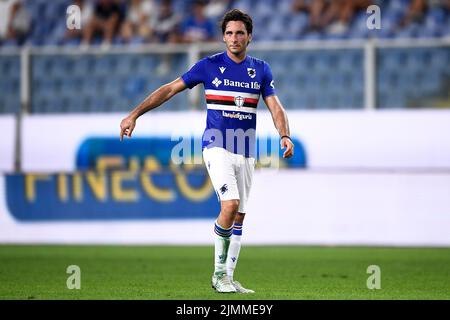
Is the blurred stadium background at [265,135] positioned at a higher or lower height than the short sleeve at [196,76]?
lower

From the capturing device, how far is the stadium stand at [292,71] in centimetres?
1672

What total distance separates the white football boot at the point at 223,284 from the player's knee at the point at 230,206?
0.58 meters

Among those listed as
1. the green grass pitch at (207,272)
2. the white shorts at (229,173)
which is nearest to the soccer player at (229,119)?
the white shorts at (229,173)

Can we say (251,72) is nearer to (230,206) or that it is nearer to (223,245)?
(230,206)

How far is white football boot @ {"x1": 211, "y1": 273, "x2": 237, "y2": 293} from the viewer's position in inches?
371

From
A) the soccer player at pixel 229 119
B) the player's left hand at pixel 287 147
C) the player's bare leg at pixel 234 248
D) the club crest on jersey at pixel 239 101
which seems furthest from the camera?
the player's bare leg at pixel 234 248

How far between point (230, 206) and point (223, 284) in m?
0.71

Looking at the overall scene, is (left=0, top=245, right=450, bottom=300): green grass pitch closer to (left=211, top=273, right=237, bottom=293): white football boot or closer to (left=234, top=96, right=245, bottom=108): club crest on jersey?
(left=211, top=273, right=237, bottom=293): white football boot

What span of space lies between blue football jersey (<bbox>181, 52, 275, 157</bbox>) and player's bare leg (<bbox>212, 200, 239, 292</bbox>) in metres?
0.57

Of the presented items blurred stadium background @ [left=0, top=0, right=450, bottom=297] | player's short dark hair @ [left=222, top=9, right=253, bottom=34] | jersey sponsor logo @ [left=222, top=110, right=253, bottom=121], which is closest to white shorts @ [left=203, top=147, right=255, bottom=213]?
jersey sponsor logo @ [left=222, top=110, right=253, bottom=121]

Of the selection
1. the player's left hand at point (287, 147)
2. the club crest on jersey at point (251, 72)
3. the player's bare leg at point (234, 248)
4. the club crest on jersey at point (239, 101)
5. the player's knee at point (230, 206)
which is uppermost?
the club crest on jersey at point (251, 72)

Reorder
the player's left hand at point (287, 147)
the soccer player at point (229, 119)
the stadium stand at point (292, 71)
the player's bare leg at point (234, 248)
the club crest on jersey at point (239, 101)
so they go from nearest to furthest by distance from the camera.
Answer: the player's left hand at point (287, 147) < the soccer player at point (229, 119) < the club crest on jersey at point (239, 101) < the player's bare leg at point (234, 248) < the stadium stand at point (292, 71)

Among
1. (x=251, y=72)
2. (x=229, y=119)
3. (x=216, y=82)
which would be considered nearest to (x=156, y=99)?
(x=216, y=82)

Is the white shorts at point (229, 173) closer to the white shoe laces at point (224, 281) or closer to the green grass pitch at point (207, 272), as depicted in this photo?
the white shoe laces at point (224, 281)
